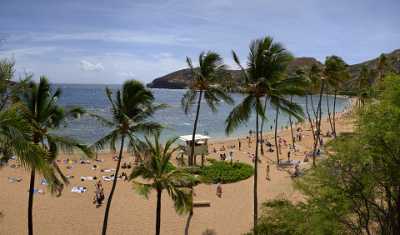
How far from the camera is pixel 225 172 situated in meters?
27.9

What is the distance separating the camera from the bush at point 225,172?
26531 mm

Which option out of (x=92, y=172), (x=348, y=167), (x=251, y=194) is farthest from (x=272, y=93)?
(x=92, y=172)

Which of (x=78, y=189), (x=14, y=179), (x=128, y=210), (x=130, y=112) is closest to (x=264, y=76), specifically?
(x=130, y=112)

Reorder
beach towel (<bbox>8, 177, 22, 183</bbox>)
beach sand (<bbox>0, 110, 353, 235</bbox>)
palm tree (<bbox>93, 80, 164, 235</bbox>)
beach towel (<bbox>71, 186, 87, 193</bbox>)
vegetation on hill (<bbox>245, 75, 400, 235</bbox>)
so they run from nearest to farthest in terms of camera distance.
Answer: vegetation on hill (<bbox>245, 75, 400, 235</bbox>) → palm tree (<bbox>93, 80, 164, 235</bbox>) → beach sand (<bbox>0, 110, 353, 235</bbox>) → beach towel (<bbox>71, 186, 87, 193</bbox>) → beach towel (<bbox>8, 177, 22, 183</bbox>)

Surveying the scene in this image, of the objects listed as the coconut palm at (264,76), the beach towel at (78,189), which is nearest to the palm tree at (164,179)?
the coconut palm at (264,76)

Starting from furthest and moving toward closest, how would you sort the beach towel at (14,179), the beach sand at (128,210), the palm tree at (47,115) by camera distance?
the beach towel at (14,179), the beach sand at (128,210), the palm tree at (47,115)

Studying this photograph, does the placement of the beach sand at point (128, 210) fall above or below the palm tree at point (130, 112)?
below

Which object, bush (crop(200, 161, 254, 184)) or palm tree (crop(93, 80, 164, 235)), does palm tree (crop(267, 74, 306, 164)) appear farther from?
bush (crop(200, 161, 254, 184))

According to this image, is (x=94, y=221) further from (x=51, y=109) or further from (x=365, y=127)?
(x=365, y=127)

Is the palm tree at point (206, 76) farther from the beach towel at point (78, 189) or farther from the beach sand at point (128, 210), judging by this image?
the beach towel at point (78, 189)

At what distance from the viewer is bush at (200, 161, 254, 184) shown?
87.0ft

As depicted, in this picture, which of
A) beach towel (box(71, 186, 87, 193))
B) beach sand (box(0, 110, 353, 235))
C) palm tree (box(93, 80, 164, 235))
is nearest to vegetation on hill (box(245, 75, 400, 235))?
beach sand (box(0, 110, 353, 235))

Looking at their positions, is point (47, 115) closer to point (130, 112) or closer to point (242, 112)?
point (130, 112)

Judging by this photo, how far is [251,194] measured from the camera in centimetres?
2373
